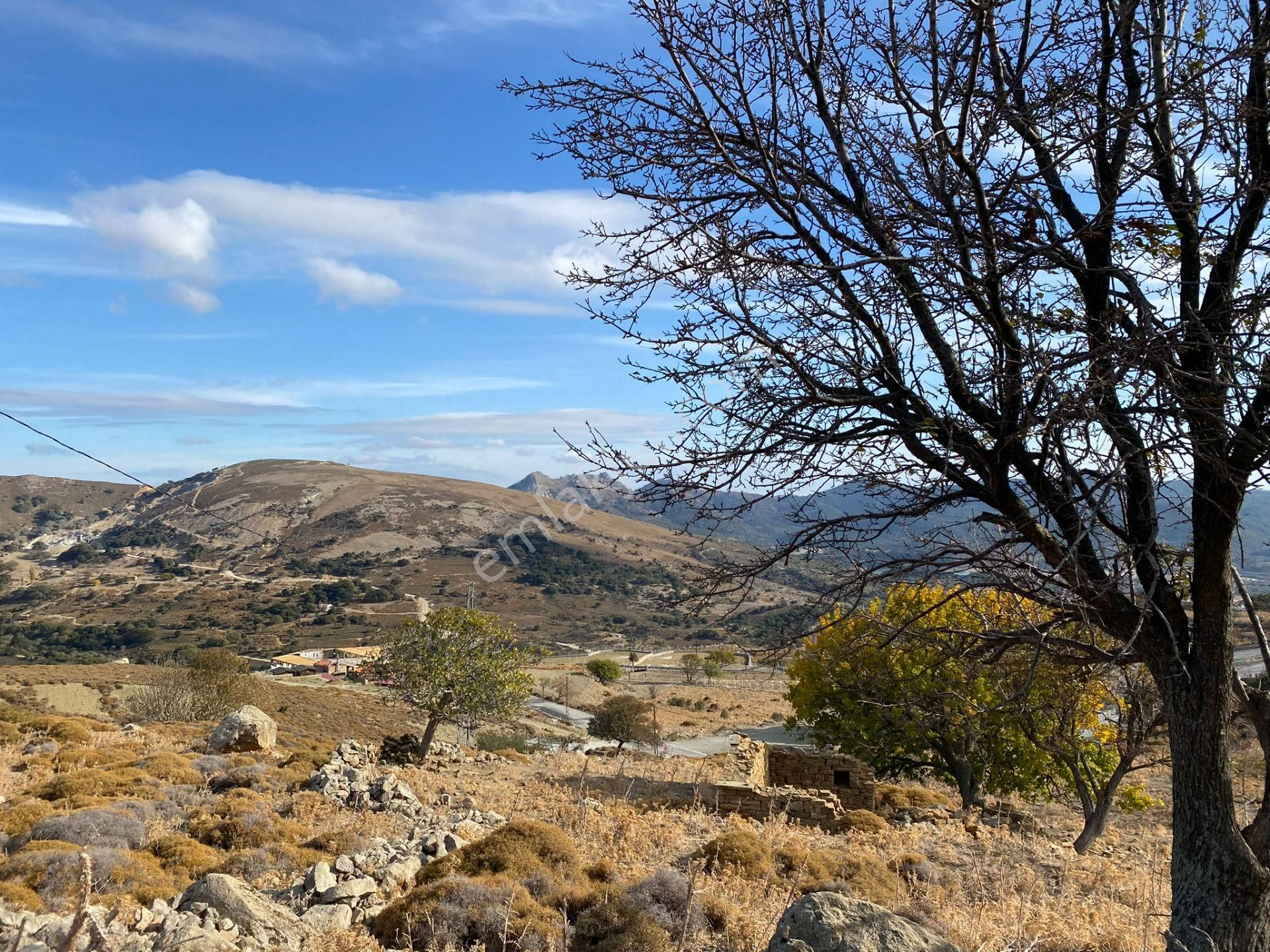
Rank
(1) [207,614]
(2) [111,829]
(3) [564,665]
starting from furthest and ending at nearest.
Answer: (1) [207,614] → (3) [564,665] → (2) [111,829]

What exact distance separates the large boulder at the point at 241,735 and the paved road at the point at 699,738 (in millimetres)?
12360

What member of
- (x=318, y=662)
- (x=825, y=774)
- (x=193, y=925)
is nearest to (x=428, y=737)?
(x=825, y=774)

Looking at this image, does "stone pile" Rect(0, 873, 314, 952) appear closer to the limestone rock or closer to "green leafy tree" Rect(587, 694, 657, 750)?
the limestone rock

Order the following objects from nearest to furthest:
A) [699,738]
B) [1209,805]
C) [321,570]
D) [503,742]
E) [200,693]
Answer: [1209,805]
[200,693]
[503,742]
[699,738]
[321,570]

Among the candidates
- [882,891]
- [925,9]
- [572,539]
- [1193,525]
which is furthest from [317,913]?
[572,539]

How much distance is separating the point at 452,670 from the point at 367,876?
50.5 ft

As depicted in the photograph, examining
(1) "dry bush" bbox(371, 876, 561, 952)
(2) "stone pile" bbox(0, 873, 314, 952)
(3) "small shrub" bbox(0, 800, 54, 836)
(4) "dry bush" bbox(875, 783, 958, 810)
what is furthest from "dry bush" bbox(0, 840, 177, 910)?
(4) "dry bush" bbox(875, 783, 958, 810)

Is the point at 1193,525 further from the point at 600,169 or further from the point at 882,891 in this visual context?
the point at 882,891

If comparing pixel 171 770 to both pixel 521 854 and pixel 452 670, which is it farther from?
pixel 521 854

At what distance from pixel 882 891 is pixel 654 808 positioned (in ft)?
19.8

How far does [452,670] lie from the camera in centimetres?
2288

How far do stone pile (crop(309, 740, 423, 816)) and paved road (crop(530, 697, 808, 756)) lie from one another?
12906mm

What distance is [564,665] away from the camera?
66.8 metres

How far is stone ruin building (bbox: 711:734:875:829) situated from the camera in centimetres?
1416
